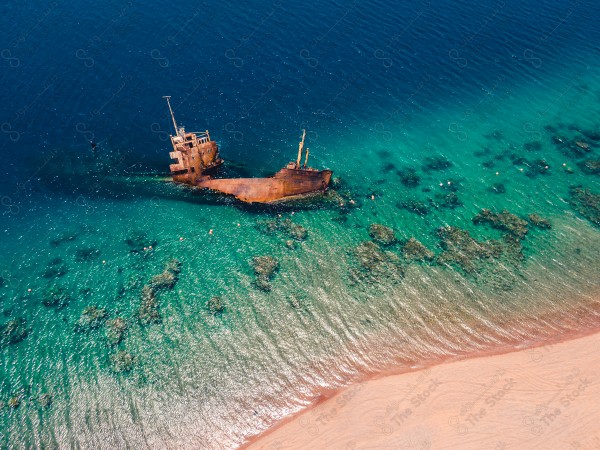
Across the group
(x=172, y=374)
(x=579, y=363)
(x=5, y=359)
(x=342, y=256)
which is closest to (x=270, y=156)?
(x=342, y=256)

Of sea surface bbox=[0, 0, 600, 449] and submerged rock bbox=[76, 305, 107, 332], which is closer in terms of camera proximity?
sea surface bbox=[0, 0, 600, 449]

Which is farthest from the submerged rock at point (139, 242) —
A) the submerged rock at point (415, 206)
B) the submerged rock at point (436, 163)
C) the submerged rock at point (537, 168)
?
the submerged rock at point (537, 168)

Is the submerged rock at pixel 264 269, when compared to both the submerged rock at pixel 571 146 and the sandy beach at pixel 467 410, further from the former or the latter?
the submerged rock at pixel 571 146

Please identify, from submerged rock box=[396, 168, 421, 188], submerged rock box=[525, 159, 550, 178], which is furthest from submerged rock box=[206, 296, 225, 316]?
submerged rock box=[525, 159, 550, 178]

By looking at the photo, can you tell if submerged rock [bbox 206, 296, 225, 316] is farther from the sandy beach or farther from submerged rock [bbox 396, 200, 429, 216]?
submerged rock [bbox 396, 200, 429, 216]

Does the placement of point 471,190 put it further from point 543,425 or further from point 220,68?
point 220,68
